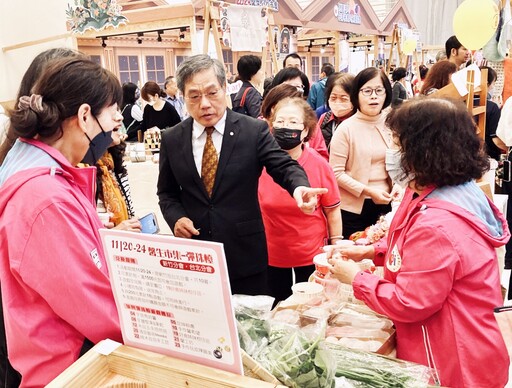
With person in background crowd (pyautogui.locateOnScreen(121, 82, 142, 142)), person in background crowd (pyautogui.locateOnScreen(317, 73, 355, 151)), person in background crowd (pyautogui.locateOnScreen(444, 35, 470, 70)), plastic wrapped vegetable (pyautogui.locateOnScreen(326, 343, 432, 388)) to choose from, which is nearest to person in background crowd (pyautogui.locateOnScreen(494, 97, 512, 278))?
person in background crowd (pyautogui.locateOnScreen(317, 73, 355, 151))

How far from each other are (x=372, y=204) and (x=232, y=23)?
3.20 m

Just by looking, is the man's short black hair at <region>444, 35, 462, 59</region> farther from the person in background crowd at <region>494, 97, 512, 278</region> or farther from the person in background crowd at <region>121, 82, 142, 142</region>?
the person in background crowd at <region>121, 82, 142, 142</region>

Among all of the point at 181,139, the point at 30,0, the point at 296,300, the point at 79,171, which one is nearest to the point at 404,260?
the point at 296,300

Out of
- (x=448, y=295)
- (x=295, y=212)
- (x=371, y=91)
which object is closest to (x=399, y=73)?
(x=371, y=91)

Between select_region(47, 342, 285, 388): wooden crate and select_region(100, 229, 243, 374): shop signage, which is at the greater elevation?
select_region(100, 229, 243, 374): shop signage

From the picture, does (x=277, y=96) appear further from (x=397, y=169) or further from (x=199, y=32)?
(x=199, y=32)

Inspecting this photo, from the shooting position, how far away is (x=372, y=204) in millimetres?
2973

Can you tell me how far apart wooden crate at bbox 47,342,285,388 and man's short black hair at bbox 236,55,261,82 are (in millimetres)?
4095

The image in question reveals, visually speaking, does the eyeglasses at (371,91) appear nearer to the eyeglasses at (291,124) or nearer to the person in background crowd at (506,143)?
the eyeglasses at (291,124)

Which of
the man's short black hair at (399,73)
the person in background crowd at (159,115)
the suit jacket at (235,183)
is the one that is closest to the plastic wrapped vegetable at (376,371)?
the suit jacket at (235,183)

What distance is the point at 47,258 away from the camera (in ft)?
3.28

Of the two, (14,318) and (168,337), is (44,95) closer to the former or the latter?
(14,318)

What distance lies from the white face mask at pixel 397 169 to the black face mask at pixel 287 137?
3.00 ft

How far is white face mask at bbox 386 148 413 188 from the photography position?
1.45 m
